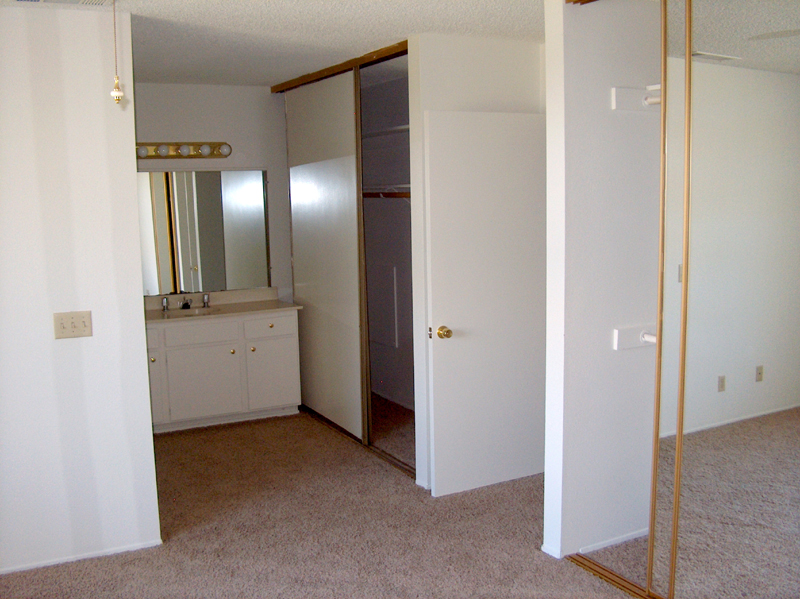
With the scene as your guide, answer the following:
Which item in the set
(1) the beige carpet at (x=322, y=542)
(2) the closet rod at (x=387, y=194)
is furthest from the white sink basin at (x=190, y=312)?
(2) the closet rod at (x=387, y=194)

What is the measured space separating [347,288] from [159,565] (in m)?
1.95

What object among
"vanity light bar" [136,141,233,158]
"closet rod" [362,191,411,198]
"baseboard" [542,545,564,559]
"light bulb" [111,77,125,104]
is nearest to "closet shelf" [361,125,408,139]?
"closet rod" [362,191,411,198]

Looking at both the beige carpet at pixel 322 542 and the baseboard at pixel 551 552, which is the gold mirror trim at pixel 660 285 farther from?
the baseboard at pixel 551 552

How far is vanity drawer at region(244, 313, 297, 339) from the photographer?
15.8 feet

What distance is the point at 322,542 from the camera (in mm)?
3172

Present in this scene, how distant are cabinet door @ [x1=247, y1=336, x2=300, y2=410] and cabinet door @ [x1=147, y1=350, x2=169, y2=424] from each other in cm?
Result: 53

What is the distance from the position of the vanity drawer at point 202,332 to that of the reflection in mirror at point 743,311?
3033 millimetres

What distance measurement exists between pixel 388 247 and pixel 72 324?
8.82 ft

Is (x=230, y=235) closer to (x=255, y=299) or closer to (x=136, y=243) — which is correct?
(x=255, y=299)

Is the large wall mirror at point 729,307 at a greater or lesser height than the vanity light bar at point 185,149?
lesser

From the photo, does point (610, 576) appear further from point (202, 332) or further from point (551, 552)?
point (202, 332)

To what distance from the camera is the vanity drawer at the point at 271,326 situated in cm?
480

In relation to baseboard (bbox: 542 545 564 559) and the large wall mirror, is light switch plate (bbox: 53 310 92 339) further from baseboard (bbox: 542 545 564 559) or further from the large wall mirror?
A: the large wall mirror

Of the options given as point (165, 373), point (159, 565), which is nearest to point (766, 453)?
point (159, 565)
